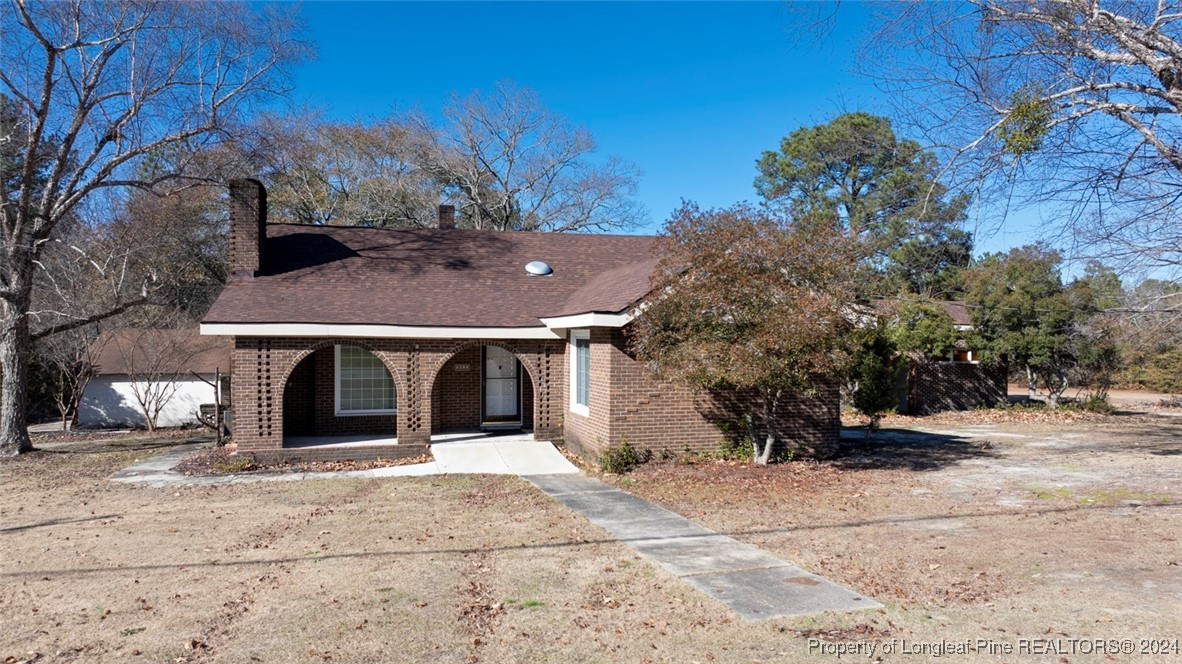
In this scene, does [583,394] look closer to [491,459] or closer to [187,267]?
[491,459]

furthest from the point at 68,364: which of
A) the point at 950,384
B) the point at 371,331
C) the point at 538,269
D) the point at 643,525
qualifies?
the point at 950,384

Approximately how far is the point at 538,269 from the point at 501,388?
2.90 m

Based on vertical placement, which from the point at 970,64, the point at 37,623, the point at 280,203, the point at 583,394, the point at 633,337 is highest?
the point at 280,203

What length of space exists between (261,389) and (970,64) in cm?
1263

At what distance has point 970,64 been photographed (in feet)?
32.7

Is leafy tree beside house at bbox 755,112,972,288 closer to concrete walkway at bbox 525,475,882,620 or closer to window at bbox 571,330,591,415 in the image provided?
window at bbox 571,330,591,415

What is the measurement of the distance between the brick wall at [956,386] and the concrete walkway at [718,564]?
54.4ft

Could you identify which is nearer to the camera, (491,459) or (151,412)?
(491,459)

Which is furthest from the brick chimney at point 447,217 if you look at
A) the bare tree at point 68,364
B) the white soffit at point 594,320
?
the bare tree at point 68,364

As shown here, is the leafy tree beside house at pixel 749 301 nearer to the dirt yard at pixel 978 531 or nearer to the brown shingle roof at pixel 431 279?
the brown shingle roof at pixel 431 279

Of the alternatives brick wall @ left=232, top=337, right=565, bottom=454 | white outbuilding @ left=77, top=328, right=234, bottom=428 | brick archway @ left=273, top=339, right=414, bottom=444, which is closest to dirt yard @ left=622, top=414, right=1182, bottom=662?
brick wall @ left=232, top=337, right=565, bottom=454

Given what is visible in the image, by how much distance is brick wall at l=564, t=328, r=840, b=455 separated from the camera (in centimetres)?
1288

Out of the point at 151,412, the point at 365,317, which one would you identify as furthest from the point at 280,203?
the point at 365,317

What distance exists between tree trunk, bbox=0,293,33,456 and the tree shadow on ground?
1640 centimetres
